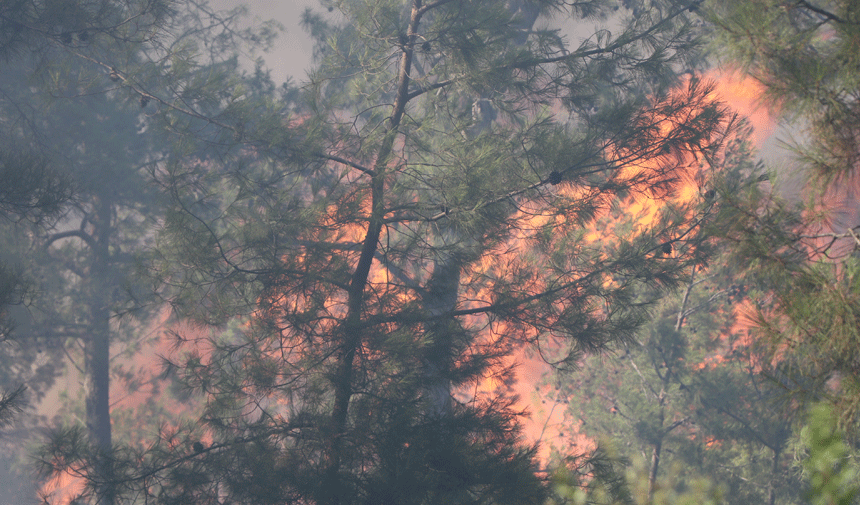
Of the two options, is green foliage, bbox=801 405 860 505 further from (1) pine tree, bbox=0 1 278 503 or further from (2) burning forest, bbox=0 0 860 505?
(1) pine tree, bbox=0 1 278 503

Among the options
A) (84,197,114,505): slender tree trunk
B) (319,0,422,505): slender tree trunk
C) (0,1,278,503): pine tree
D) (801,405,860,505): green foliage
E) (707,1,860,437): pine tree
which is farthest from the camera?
(84,197,114,505): slender tree trunk

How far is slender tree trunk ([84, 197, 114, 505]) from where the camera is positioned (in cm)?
1175

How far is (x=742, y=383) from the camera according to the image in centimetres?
916

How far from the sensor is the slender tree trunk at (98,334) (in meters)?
11.8

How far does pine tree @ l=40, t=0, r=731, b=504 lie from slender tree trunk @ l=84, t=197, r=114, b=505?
327 inches

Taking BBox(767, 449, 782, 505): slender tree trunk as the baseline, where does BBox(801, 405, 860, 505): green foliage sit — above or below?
below

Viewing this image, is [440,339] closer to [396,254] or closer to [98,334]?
[396,254]

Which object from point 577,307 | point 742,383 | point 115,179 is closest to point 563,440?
point 742,383

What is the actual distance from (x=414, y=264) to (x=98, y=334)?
32.3ft

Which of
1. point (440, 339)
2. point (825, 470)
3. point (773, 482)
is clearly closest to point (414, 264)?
point (440, 339)

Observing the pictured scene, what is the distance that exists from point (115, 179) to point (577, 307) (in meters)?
10.7

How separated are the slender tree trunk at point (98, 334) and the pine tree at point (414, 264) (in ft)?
27.3

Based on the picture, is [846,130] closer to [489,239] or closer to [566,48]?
[489,239]

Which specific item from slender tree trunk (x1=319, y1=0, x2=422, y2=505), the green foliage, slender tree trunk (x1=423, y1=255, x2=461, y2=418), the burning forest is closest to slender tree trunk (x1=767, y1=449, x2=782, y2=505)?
the burning forest
